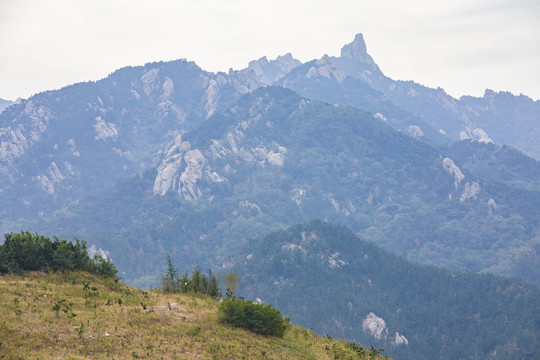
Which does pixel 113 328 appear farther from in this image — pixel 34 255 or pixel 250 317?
pixel 34 255

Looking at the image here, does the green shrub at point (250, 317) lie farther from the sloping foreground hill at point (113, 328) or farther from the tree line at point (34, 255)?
the tree line at point (34, 255)

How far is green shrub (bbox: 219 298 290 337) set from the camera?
61.7m

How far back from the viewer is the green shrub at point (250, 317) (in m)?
61.7

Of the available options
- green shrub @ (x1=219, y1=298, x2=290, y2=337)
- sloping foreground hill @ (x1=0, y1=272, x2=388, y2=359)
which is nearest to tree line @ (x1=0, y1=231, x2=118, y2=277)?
sloping foreground hill @ (x1=0, y1=272, x2=388, y2=359)

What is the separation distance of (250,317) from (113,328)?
50.6ft

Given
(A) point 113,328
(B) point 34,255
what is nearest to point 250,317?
(A) point 113,328

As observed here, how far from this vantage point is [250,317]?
62.1m

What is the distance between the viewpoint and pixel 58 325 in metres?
52.7

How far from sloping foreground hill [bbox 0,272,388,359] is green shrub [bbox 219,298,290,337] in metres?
Result: 1.13

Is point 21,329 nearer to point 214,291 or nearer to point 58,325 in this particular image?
point 58,325

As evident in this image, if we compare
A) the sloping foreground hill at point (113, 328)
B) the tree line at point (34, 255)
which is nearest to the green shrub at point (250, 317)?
the sloping foreground hill at point (113, 328)

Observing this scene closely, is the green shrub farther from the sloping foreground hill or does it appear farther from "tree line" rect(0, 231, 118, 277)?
"tree line" rect(0, 231, 118, 277)

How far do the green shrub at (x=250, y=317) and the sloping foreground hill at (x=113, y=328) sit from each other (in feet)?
3.71

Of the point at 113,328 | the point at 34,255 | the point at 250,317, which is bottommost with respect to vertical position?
the point at 113,328
